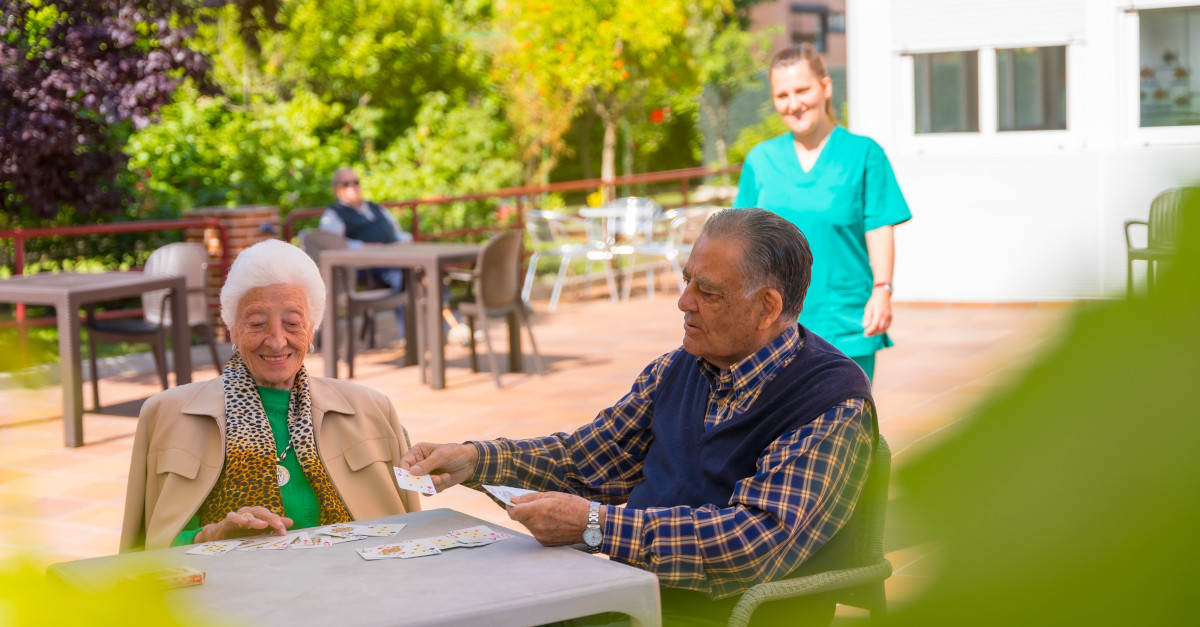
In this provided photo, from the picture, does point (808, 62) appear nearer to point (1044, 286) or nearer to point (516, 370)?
point (1044, 286)

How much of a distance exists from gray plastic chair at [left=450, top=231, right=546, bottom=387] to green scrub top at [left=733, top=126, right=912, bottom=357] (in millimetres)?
4202

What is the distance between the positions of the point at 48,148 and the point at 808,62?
655cm

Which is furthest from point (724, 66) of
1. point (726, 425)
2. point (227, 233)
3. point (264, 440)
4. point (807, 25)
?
point (726, 425)

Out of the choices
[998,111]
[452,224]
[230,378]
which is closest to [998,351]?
[230,378]

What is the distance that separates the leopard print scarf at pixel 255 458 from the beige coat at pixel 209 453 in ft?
0.06

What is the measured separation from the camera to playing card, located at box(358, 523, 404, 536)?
7.96 ft

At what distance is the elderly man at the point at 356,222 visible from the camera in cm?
926

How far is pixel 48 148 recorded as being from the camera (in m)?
8.74

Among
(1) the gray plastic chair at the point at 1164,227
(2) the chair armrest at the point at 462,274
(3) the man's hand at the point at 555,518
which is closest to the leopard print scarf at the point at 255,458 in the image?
(3) the man's hand at the point at 555,518

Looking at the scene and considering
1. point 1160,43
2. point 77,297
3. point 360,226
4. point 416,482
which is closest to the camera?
point 416,482

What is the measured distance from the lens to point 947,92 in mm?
11016

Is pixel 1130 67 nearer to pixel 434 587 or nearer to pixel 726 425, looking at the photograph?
pixel 726 425

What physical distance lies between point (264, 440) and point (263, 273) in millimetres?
438

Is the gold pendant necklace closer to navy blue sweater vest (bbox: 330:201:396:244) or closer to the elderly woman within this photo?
the elderly woman
